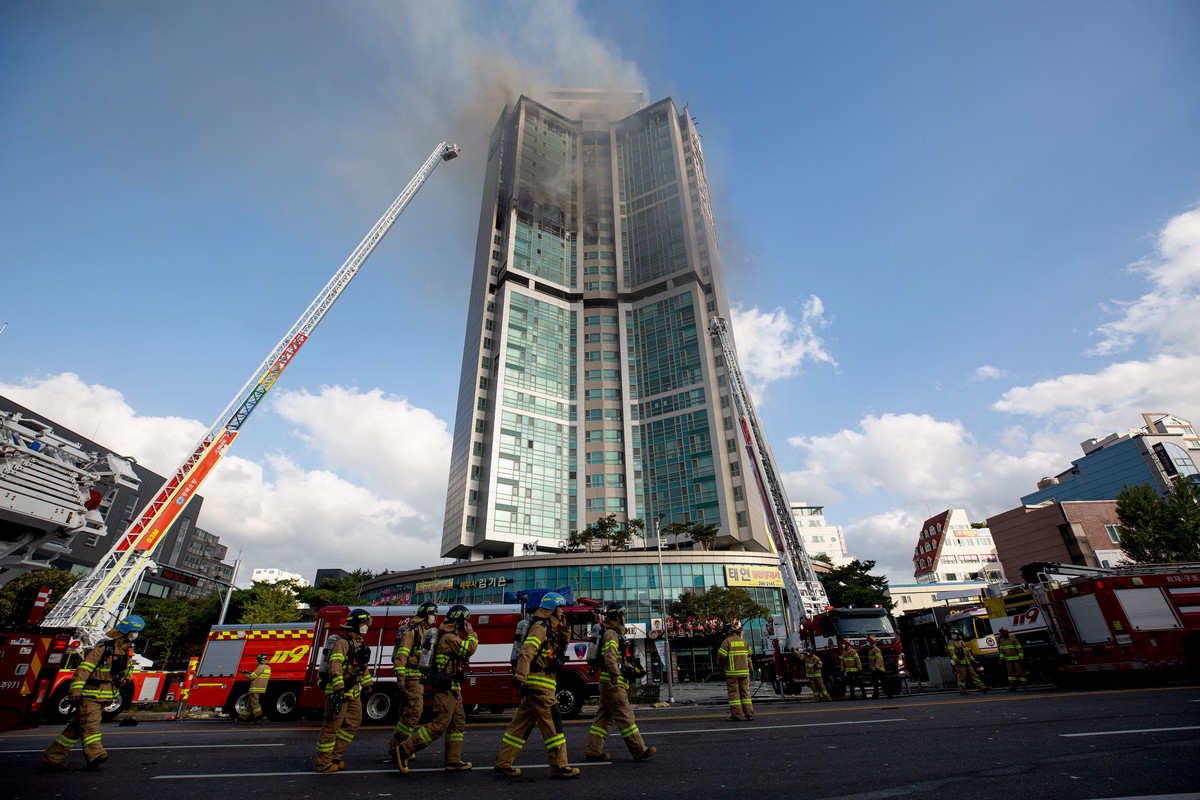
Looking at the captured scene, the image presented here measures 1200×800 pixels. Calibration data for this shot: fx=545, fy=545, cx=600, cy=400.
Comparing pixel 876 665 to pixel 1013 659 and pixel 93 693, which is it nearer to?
pixel 1013 659

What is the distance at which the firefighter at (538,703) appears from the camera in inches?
245

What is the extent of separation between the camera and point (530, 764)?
7207mm

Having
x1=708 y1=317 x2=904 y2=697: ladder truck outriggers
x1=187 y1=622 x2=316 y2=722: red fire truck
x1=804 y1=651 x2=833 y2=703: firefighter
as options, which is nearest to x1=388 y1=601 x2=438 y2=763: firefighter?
x1=187 y1=622 x2=316 y2=722: red fire truck

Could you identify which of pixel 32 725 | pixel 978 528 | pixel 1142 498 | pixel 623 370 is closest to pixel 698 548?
pixel 623 370

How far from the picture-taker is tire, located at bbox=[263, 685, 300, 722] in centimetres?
1692

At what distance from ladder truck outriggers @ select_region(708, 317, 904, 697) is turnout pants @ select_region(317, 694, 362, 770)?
15689 mm

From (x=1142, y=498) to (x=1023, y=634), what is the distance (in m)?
33.1

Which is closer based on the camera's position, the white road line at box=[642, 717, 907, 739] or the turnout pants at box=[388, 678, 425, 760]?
the turnout pants at box=[388, 678, 425, 760]

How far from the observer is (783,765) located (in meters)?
6.37

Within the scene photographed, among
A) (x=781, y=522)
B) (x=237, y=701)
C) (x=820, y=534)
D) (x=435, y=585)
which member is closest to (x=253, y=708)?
(x=237, y=701)

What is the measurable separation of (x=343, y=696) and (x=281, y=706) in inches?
496

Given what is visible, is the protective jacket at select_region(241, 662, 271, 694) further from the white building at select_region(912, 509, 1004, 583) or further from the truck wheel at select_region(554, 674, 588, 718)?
the white building at select_region(912, 509, 1004, 583)

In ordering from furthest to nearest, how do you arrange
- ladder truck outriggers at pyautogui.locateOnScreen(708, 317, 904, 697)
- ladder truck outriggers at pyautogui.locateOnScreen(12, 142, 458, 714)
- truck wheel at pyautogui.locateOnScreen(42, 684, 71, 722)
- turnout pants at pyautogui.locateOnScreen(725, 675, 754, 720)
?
ladder truck outriggers at pyautogui.locateOnScreen(12, 142, 458, 714) → ladder truck outriggers at pyautogui.locateOnScreen(708, 317, 904, 697) → truck wheel at pyautogui.locateOnScreen(42, 684, 71, 722) → turnout pants at pyautogui.locateOnScreen(725, 675, 754, 720)

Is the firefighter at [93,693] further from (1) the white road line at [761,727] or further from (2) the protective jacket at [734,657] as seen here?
(2) the protective jacket at [734,657]
